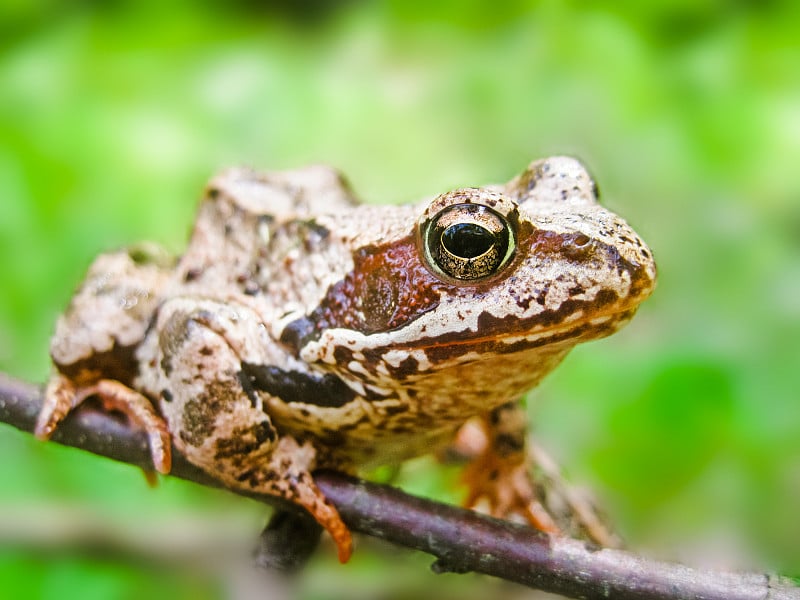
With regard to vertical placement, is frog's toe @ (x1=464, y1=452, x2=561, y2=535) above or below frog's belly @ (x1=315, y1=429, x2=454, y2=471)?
below

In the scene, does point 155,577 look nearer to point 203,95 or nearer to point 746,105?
point 203,95

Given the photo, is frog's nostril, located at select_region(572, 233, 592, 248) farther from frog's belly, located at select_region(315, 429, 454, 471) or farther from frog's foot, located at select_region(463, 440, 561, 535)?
frog's foot, located at select_region(463, 440, 561, 535)

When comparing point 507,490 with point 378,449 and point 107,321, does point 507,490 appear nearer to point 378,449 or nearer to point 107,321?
point 378,449

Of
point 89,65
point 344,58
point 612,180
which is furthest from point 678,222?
point 89,65

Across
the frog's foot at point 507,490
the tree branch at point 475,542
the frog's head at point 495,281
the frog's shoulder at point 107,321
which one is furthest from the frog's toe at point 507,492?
the frog's shoulder at point 107,321

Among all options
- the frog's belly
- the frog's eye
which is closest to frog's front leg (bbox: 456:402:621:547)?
the frog's belly

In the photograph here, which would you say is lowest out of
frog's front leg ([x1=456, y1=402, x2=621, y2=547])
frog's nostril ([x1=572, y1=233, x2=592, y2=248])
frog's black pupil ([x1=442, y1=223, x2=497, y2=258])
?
frog's front leg ([x1=456, y1=402, x2=621, y2=547])

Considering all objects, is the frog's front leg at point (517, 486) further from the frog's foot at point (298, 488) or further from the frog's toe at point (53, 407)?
the frog's toe at point (53, 407)
